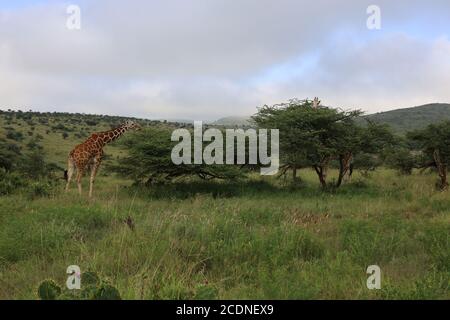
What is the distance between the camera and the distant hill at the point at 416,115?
218 ft

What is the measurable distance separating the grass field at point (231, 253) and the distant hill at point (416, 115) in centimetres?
6090

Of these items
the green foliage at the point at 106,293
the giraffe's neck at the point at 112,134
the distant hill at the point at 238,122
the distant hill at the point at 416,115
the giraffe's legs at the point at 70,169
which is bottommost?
the green foliage at the point at 106,293

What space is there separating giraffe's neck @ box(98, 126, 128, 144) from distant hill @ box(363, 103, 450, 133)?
56.3 meters

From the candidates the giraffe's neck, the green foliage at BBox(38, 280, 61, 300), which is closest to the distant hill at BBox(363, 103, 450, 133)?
the giraffe's neck

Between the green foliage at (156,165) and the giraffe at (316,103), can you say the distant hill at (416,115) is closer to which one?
the giraffe at (316,103)

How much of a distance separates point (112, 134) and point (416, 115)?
69992 mm

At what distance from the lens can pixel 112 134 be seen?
13.9 meters

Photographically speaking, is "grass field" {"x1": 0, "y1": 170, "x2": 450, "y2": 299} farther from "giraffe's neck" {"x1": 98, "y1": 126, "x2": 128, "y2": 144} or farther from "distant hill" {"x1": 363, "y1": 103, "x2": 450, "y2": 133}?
"distant hill" {"x1": 363, "y1": 103, "x2": 450, "y2": 133}

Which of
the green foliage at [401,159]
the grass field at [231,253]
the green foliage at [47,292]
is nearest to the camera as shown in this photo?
the green foliage at [47,292]

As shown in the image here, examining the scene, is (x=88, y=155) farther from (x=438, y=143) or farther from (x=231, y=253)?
(x=438, y=143)

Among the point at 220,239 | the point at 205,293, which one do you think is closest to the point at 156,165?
the point at 220,239

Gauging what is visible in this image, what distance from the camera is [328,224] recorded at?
798 cm

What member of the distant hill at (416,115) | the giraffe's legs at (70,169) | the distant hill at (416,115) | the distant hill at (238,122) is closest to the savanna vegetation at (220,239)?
the giraffe's legs at (70,169)

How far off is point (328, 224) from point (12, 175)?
10.0 meters
